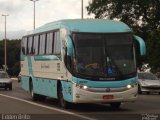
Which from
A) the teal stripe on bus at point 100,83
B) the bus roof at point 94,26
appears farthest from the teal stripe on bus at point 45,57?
the teal stripe on bus at point 100,83

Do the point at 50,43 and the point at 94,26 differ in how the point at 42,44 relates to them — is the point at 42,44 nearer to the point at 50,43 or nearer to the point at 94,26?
the point at 50,43

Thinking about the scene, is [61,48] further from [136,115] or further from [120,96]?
[136,115]

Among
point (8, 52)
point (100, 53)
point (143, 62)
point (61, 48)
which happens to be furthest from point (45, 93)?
point (8, 52)

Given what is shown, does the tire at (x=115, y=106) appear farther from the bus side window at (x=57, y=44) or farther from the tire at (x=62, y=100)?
the bus side window at (x=57, y=44)

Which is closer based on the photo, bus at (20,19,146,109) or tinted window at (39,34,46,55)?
bus at (20,19,146,109)

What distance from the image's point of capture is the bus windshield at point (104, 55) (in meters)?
19.9

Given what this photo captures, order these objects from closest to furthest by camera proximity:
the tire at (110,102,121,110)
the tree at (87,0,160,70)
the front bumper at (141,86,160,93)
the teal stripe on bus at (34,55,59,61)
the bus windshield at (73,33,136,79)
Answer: the bus windshield at (73,33,136,79) → the tire at (110,102,121,110) → the teal stripe on bus at (34,55,59,61) → the front bumper at (141,86,160,93) → the tree at (87,0,160,70)

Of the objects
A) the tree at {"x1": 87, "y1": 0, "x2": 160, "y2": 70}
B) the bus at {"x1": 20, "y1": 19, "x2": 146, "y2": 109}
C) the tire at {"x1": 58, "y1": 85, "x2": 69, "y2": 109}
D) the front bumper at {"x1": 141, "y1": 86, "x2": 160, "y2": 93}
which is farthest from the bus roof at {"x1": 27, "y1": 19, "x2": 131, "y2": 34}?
the tree at {"x1": 87, "y1": 0, "x2": 160, "y2": 70}

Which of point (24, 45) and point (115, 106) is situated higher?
point (24, 45)

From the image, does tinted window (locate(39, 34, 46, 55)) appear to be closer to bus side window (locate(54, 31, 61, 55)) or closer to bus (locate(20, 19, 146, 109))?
bus side window (locate(54, 31, 61, 55))

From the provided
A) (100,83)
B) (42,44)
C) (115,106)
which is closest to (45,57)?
(42,44)

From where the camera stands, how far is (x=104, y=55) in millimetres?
20094

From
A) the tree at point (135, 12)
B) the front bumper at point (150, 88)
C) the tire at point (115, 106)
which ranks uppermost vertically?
the tree at point (135, 12)

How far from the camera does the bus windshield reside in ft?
65.2
